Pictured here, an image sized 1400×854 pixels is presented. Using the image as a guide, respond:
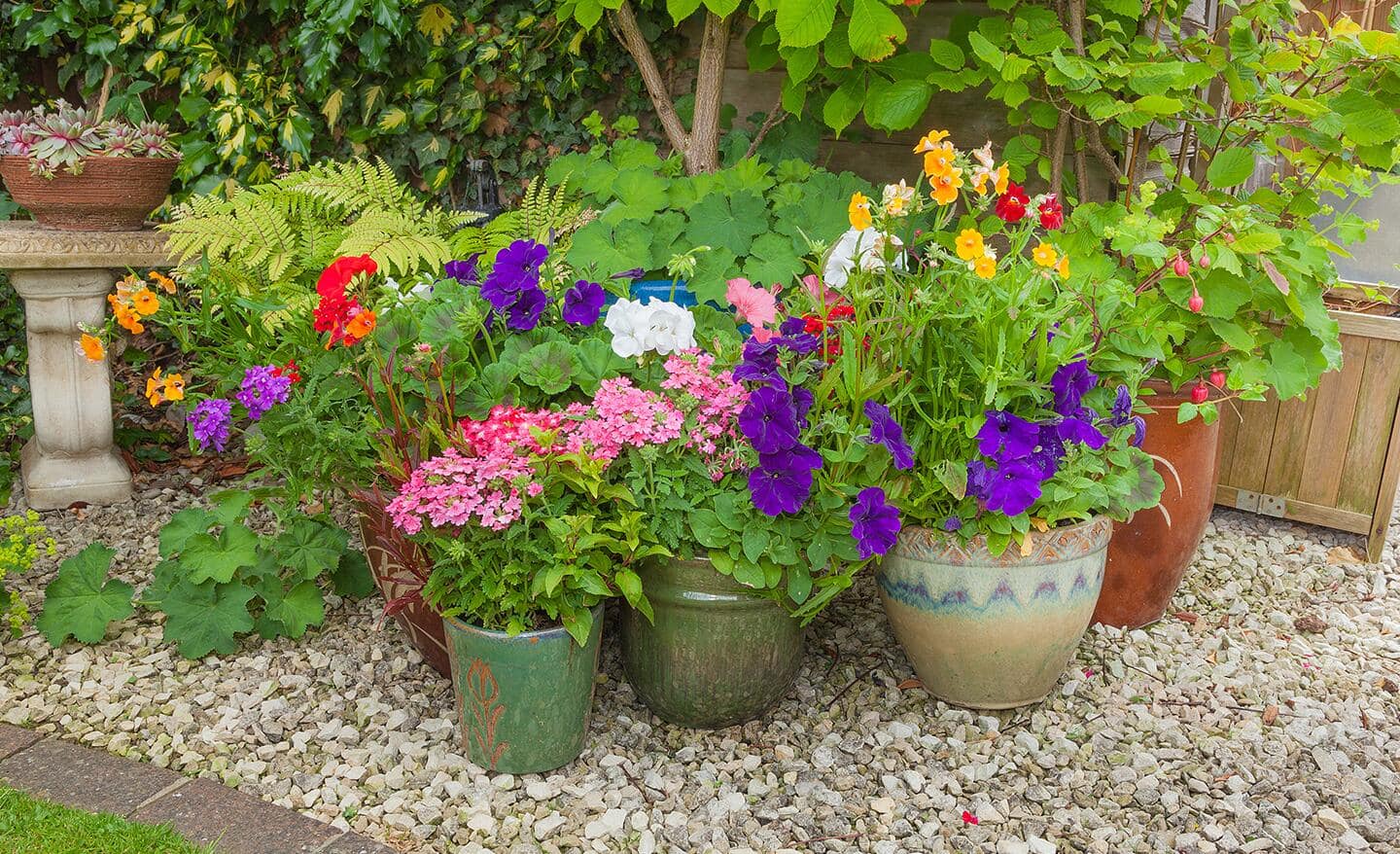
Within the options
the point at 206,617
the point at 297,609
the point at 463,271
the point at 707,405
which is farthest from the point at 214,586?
the point at 707,405

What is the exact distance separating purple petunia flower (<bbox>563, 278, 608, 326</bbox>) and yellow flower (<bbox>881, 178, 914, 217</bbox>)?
0.61 meters

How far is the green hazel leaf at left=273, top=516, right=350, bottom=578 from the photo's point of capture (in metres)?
2.66

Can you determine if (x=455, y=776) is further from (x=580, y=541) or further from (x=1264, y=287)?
(x=1264, y=287)

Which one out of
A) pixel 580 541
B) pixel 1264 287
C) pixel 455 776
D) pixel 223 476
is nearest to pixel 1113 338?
pixel 1264 287

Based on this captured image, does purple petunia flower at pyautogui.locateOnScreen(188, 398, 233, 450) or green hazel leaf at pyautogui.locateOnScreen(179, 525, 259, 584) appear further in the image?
green hazel leaf at pyautogui.locateOnScreen(179, 525, 259, 584)

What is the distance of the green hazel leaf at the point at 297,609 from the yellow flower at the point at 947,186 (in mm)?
1649

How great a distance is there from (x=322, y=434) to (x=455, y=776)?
0.71m

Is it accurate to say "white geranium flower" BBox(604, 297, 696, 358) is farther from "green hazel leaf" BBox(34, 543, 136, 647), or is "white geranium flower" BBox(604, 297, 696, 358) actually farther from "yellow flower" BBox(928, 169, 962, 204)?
"green hazel leaf" BBox(34, 543, 136, 647)

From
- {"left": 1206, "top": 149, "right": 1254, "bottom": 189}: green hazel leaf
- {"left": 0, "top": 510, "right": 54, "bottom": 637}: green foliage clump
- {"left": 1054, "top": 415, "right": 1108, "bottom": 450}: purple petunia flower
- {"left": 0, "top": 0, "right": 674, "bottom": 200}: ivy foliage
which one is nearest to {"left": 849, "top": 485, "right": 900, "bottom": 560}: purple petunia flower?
{"left": 1054, "top": 415, "right": 1108, "bottom": 450}: purple petunia flower

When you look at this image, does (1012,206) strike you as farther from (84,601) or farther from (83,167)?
(83,167)

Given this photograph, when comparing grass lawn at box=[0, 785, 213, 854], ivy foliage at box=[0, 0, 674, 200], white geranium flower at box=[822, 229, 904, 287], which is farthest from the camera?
ivy foliage at box=[0, 0, 674, 200]

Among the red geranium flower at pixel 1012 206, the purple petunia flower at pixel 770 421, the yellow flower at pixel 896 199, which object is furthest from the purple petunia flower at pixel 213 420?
the red geranium flower at pixel 1012 206

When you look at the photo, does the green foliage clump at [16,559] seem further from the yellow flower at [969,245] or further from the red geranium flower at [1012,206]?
the red geranium flower at [1012,206]

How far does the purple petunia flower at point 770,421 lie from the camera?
205cm
